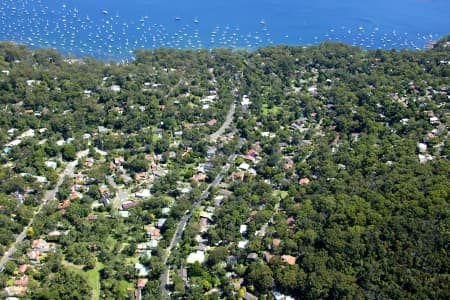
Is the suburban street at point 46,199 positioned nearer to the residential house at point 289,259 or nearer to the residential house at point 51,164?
the residential house at point 51,164

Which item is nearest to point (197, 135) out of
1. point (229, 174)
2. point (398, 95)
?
point (229, 174)

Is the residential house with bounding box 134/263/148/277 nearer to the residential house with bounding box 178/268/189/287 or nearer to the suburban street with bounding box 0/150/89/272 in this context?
the residential house with bounding box 178/268/189/287

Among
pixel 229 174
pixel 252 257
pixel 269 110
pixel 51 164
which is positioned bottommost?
pixel 252 257

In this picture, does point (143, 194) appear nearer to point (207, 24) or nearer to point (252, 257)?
point (252, 257)

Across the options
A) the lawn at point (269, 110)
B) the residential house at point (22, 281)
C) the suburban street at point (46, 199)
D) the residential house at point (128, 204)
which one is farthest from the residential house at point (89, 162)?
the lawn at point (269, 110)

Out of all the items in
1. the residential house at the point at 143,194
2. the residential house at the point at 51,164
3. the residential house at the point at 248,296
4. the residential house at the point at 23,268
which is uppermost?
the residential house at the point at 51,164

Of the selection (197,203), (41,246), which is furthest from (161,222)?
(41,246)
